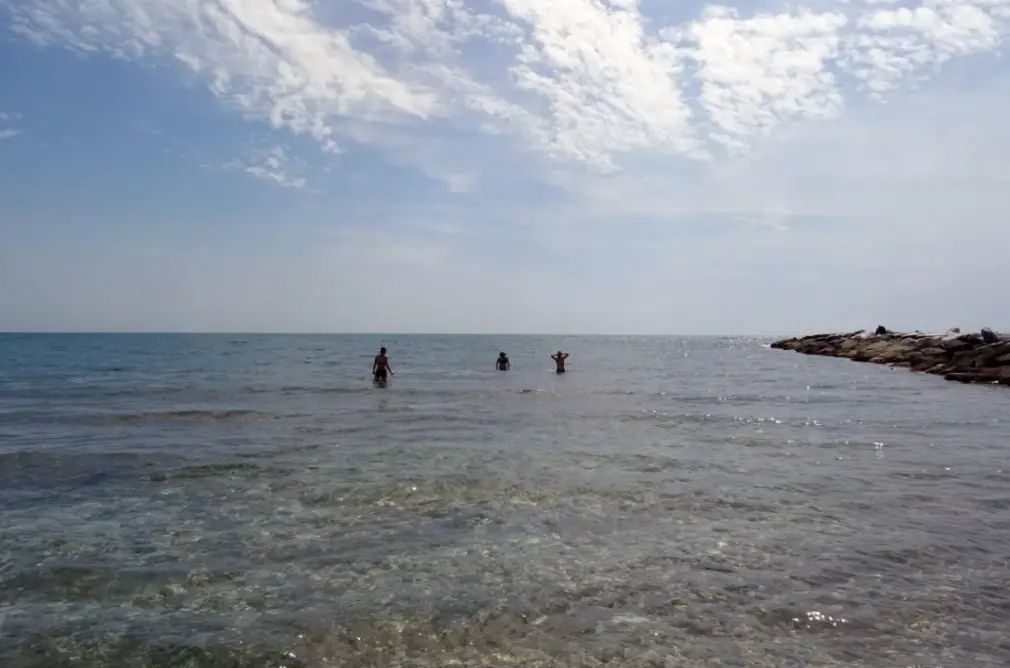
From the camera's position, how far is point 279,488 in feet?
45.7

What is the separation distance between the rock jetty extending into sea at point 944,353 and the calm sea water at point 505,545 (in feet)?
69.4

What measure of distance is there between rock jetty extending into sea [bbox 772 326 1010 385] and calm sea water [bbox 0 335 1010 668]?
21.2 metres

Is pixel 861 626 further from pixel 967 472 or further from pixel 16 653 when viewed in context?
pixel 967 472

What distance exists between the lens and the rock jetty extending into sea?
40.4 m

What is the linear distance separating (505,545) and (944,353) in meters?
51.0

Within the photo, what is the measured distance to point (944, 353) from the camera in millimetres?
49031

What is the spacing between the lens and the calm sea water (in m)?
7.09

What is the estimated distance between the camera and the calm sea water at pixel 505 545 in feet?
23.2

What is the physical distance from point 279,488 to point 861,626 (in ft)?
36.1

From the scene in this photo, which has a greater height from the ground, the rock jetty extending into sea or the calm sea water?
the rock jetty extending into sea

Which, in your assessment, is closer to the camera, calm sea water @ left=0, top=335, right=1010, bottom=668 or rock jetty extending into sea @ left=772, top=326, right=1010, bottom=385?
calm sea water @ left=0, top=335, right=1010, bottom=668

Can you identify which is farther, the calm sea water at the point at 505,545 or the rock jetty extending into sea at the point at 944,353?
the rock jetty extending into sea at the point at 944,353

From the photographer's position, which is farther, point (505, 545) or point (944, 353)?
point (944, 353)

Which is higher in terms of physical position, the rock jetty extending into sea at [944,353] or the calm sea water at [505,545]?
the rock jetty extending into sea at [944,353]
